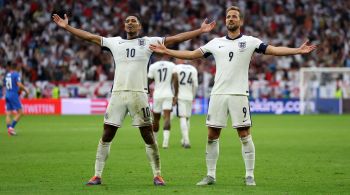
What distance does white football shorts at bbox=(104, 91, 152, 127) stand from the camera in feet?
40.5

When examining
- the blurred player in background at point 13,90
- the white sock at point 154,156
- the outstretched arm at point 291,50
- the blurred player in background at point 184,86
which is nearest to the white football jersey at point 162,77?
the blurred player in background at point 184,86

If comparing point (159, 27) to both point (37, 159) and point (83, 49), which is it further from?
point (37, 159)

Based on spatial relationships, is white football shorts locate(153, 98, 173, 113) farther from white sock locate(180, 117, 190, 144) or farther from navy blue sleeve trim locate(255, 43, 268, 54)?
navy blue sleeve trim locate(255, 43, 268, 54)

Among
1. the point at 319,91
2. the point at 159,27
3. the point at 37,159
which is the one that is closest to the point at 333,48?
the point at 319,91

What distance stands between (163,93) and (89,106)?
79.5 ft

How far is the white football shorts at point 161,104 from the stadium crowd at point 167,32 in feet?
74.8

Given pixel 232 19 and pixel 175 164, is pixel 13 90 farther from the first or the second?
pixel 232 19

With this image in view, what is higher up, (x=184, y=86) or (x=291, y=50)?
(x=291, y=50)

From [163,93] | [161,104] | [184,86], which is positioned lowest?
[161,104]

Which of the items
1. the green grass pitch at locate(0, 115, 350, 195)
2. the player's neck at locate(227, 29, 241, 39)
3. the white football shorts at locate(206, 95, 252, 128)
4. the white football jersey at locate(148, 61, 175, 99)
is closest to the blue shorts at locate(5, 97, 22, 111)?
the green grass pitch at locate(0, 115, 350, 195)

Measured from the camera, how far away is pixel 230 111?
12242 millimetres

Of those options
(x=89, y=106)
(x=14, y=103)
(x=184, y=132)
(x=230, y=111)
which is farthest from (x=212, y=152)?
(x=89, y=106)

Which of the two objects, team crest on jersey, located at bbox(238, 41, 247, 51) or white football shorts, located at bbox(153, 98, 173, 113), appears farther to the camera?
white football shorts, located at bbox(153, 98, 173, 113)

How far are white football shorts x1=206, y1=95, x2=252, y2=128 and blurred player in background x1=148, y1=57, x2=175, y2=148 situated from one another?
9.20m
